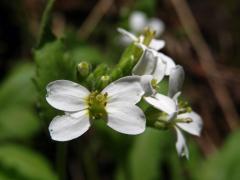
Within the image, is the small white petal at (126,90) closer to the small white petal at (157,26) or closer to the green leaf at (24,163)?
the green leaf at (24,163)

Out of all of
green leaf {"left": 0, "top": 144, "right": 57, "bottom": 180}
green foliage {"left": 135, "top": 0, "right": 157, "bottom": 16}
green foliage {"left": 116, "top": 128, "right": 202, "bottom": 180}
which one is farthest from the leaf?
green foliage {"left": 135, "top": 0, "right": 157, "bottom": 16}

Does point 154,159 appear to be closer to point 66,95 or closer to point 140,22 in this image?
point 140,22

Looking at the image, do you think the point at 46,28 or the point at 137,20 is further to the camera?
the point at 137,20

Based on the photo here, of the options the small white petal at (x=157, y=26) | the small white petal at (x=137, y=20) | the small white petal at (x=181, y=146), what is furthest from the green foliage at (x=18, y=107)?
the small white petal at (x=181, y=146)

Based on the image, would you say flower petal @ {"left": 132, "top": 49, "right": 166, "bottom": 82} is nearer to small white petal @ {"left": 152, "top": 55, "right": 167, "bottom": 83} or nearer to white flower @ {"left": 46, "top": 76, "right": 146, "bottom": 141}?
small white petal @ {"left": 152, "top": 55, "right": 167, "bottom": 83}

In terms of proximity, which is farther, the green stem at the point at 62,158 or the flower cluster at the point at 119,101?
the green stem at the point at 62,158

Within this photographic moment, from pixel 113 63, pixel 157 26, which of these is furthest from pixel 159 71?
pixel 157 26

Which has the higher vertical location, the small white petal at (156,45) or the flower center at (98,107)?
the small white petal at (156,45)
